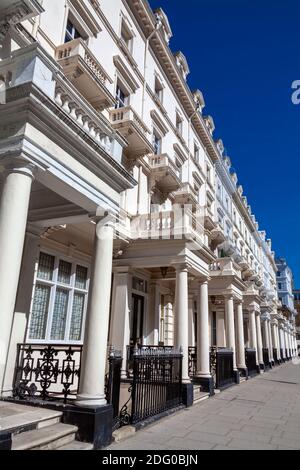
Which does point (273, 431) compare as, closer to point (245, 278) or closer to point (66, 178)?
point (66, 178)

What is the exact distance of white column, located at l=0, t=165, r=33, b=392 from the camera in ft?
14.1

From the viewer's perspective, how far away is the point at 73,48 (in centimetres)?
881

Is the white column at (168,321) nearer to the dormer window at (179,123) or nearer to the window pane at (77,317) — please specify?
the window pane at (77,317)

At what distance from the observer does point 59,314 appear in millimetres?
9211

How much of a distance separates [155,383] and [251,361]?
44.4 feet

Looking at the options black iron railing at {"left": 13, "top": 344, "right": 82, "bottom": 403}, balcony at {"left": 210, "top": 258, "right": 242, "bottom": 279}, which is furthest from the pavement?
balcony at {"left": 210, "top": 258, "right": 242, "bottom": 279}

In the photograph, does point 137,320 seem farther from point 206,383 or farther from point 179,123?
point 179,123

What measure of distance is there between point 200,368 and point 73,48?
10.1 metres

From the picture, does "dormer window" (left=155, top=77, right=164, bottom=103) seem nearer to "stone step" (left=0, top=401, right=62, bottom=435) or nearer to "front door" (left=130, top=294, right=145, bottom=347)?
"front door" (left=130, top=294, right=145, bottom=347)

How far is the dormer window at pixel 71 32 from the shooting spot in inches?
396

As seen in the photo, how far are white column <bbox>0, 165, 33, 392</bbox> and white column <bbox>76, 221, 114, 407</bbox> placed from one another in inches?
62.2

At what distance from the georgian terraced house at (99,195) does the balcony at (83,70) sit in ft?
0.11

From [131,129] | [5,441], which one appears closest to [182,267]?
[131,129]

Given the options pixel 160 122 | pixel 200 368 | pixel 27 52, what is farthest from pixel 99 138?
pixel 160 122
